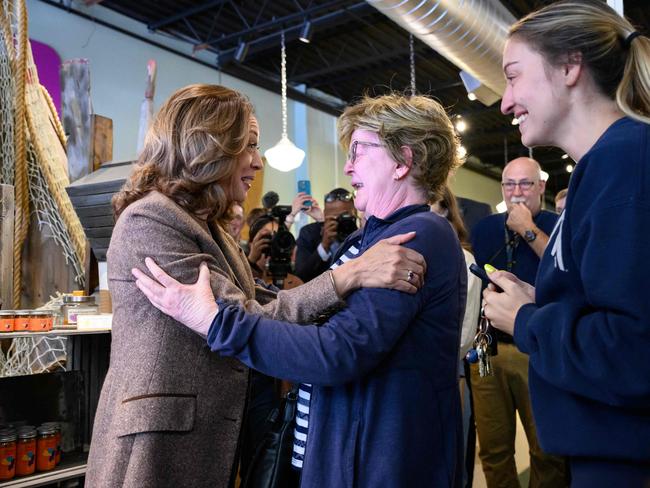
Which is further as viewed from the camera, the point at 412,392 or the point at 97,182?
the point at 97,182

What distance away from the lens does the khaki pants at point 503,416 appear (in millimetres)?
2828

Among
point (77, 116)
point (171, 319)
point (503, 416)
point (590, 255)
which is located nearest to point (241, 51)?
point (77, 116)

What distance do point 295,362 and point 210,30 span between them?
21.7 ft

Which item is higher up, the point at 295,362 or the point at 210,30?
the point at 210,30

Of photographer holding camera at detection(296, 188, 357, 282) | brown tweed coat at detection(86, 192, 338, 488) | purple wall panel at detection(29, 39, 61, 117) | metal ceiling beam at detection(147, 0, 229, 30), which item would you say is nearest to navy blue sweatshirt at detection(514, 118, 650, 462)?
brown tweed coat at detection(86, 192, 338, 488)

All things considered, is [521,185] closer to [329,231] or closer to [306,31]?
[329,231]

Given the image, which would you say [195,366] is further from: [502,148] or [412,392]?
[502,148]

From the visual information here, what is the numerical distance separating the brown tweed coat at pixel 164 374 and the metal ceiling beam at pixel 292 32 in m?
5.79

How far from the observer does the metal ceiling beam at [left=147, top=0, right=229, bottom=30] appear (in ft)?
22.1

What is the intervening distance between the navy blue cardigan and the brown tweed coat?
0.12 meters

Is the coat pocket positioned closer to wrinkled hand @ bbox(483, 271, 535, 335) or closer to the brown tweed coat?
the brown tweed coat

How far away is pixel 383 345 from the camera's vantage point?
45.3 inches

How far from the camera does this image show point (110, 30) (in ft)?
21.4

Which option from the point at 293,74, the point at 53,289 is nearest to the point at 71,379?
the point at 53,289
